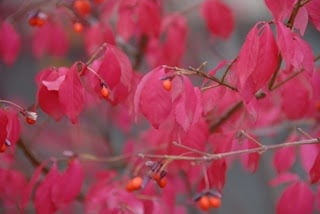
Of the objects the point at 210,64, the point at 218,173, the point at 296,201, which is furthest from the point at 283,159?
the point at 210,64

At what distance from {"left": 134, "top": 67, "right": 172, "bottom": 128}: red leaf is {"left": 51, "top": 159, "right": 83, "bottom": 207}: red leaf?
45 cm

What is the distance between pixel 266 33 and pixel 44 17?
0.80 metres

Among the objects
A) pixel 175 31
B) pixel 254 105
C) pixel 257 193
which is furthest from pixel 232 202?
pixel 254 105

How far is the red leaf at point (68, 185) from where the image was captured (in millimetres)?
1601

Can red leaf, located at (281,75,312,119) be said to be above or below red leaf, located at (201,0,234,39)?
below

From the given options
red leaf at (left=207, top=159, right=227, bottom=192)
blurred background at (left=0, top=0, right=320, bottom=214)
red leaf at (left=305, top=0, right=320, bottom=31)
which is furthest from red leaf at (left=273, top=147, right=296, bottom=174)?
blurred background at (left=0, top=0, right=320, bottom=214)

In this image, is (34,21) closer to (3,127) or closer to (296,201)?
(3,127)

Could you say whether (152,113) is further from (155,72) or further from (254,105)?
(254,105)

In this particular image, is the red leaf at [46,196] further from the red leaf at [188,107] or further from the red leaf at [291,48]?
the red leaf at [291,48]

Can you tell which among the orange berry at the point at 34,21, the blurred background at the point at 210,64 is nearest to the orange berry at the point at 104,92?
the orange berry at the point at 34,21

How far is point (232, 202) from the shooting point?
3.66m

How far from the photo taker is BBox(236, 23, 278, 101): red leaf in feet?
3.96

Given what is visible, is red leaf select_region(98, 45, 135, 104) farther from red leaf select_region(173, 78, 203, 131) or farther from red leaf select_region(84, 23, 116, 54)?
red leaf select_region(84, 23, 116, 54)

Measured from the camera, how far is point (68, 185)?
65.2 inches
